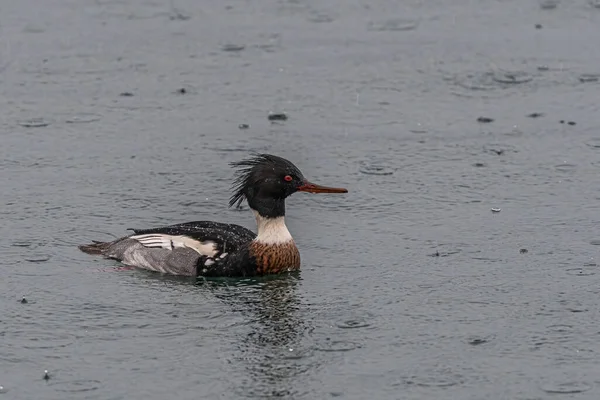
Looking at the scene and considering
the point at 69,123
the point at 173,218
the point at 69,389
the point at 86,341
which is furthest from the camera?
the point at 69,123

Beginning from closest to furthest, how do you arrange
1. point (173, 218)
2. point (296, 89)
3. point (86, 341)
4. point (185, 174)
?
point (86, 341) < point (173, 218) < point (185, 174) < point (296, 89)

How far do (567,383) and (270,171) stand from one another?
352 cm

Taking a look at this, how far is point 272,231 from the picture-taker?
36.5 feet

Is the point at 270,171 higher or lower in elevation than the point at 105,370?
higher

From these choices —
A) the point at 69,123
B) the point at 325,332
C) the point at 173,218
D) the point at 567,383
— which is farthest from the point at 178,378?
the point at 69,123

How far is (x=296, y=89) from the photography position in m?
15.8

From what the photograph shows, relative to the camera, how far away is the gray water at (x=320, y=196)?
8.95m

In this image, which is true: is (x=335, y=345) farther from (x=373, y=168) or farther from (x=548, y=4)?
(x=548, y=4)

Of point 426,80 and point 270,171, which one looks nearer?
point 270,171

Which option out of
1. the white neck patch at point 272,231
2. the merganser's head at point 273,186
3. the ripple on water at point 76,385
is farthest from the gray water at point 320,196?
the merganser's head at point 273,186

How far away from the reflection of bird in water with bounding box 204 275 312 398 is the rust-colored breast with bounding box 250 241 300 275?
9 cm

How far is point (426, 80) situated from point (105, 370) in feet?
26.9

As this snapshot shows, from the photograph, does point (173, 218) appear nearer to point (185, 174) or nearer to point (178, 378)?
point (185, 174)

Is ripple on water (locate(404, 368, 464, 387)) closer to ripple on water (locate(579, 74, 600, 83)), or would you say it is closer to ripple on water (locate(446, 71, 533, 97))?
ripple on water (locate(446, 71, 533, 97))
